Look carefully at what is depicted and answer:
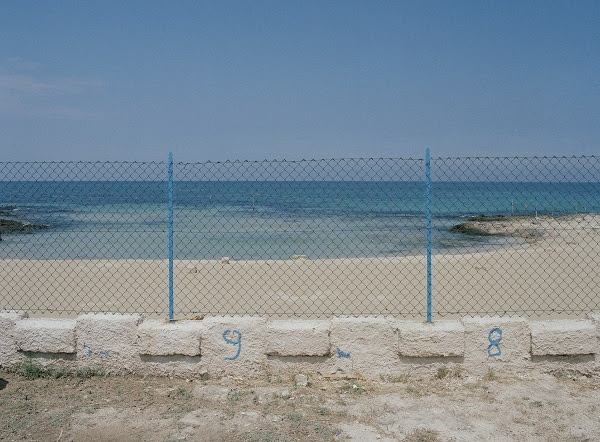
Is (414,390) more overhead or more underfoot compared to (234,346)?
more underfoot

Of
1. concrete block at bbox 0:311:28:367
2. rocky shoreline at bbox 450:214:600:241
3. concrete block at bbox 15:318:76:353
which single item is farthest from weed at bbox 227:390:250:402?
rocky shoreline at bbox 450:214:600:241

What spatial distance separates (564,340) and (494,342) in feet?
2.20

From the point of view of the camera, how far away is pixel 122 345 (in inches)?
226

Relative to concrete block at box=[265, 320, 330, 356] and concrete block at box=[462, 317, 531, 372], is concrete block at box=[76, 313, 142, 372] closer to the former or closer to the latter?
concrete block at box=[265, 320, 330, 356]

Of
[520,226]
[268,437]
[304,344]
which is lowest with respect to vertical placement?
[268,437]

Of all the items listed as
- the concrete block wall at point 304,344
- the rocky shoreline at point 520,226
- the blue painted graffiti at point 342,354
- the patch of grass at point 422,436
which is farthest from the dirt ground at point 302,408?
the rocky shoreline at point 520,226

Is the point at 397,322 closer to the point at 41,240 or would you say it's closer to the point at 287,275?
the point at 287,275

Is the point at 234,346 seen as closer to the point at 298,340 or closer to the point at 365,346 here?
the point at 298,340

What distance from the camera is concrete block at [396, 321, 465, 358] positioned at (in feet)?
18.0

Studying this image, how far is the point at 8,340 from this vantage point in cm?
584

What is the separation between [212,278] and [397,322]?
21.2 feet

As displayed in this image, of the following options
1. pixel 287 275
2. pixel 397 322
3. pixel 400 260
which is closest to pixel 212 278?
pixel 287 275

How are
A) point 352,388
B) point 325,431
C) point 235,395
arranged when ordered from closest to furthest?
1. point 325,431
2. point 235,395
3. point 352,388

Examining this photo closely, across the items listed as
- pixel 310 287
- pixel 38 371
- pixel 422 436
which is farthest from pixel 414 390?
pixel 310 287
